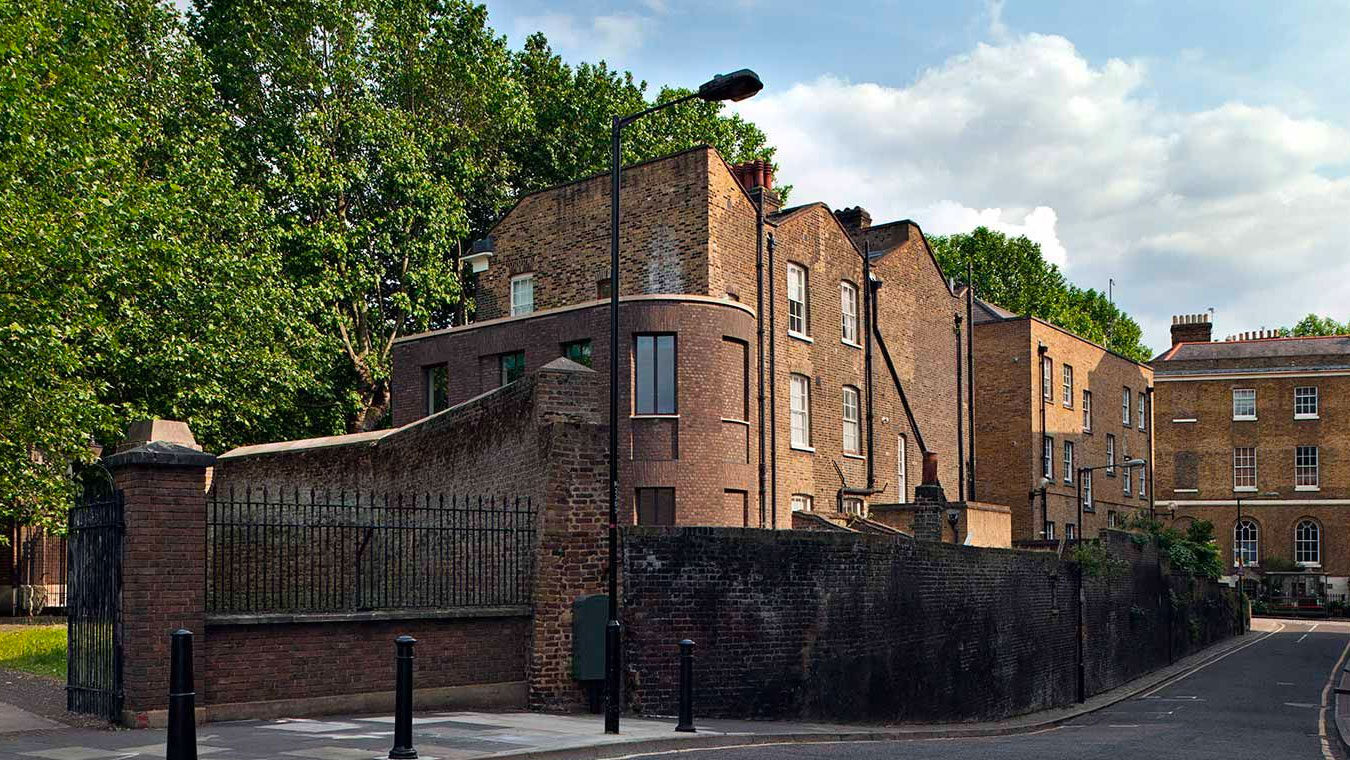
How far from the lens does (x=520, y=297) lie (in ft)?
108

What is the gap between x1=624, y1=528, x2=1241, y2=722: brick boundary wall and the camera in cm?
1634

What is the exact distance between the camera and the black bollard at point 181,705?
898 cm

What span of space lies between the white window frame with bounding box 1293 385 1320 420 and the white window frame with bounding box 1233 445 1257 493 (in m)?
2.92

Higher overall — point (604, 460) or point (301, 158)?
point (301, 158)

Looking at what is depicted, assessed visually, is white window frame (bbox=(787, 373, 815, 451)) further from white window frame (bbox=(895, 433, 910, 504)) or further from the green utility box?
the green utility box

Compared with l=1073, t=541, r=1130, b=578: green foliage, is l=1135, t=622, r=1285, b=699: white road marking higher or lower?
lower

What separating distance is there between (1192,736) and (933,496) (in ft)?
29.2

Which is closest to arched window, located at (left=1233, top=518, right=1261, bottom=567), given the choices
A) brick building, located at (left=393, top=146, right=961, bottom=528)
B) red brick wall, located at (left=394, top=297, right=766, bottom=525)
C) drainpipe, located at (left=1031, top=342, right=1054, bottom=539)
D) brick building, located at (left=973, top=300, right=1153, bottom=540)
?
brick building, located at (left=973, top=300, right=1153, bottom=540)

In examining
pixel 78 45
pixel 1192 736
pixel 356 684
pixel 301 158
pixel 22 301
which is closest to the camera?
pixel 356 684

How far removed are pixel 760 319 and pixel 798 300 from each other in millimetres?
2382

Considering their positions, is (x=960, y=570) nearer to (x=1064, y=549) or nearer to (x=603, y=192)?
(x=1064, y=549)

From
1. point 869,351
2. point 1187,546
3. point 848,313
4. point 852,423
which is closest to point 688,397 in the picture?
point 852,423

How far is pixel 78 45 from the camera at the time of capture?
27156 millimetres

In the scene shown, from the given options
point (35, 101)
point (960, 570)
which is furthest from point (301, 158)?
point (960, 570)
